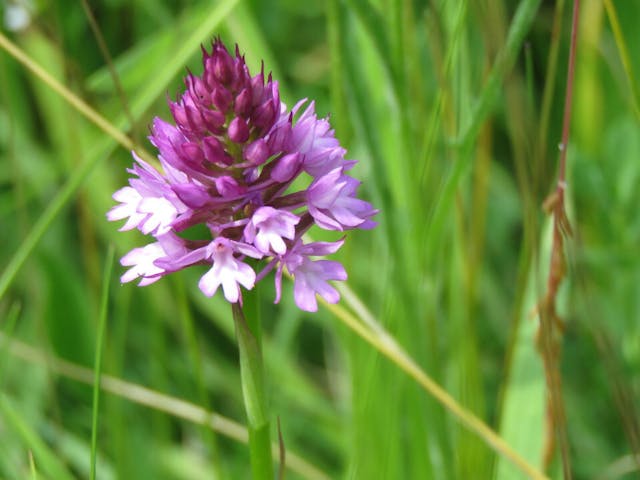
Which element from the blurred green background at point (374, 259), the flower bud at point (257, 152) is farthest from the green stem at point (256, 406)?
the flower bud at point (257, 152)

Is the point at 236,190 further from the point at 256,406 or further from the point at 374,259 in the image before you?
the point at 374,259

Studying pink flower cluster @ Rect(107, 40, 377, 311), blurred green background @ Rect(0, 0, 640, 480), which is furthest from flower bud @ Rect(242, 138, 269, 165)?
blurred green background @ Rect(0, 0, 640, 480)

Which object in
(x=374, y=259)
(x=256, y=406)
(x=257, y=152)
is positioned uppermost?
(x=257, y=152)

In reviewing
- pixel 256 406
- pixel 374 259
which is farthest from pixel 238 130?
pixel 374 259

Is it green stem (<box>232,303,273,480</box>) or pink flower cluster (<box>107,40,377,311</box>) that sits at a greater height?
pink flower cluster (<box>107,40,377,311</box>)

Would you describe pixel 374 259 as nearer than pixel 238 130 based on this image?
No

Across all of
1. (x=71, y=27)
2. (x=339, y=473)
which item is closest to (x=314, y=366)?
(x=339, y=473)

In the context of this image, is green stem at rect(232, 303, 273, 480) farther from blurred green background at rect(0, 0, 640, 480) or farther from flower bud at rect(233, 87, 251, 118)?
flower bud at rect(233, 87, 251, 118)
